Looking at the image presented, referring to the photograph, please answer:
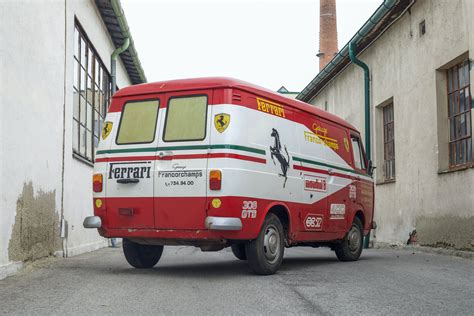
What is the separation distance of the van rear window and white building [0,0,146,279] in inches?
55.6

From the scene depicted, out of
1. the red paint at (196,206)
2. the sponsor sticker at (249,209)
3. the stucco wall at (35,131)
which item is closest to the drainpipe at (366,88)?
the stucco wall at (35,131)

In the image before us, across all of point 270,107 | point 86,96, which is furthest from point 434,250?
point 86,96

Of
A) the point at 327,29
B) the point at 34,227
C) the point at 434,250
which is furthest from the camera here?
the point at 327,29

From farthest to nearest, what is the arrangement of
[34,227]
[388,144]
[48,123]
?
[388,144] < [48,123] < [34,227]

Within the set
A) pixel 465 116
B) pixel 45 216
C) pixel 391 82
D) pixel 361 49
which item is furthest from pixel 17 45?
pixel 361 49

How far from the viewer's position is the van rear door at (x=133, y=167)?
778 cm

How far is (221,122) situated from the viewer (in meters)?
7.46

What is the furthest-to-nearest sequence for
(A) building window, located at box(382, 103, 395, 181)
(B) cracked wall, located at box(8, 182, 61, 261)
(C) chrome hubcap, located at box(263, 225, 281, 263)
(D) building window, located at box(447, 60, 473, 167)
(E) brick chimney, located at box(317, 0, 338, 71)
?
(E) brick chimney, located at box(317, 0, 338, 71)
(A) building window, located at box(382, 103, 395, 181)
(D) building window, located at box(447, 60, 473, 167)
(B) cracked wall, located at box(8, 182, 61, 261)
(C) chrome hubcap, located at box(263, 225, 281, 263)

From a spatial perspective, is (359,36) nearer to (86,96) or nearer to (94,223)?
(86,96)

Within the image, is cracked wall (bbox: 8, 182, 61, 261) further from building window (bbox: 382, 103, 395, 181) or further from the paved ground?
building window (bbox: 382, 103, 395, 181)

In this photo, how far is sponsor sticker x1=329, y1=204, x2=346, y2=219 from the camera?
9820 mm

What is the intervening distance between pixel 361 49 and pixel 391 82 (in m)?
2.57

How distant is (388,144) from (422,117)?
3017 millimetres

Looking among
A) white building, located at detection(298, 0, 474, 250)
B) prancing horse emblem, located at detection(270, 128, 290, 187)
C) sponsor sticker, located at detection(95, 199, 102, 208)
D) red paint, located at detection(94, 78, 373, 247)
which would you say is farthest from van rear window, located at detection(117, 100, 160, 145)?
white building, located at detection(298, 0, 474, 250)
